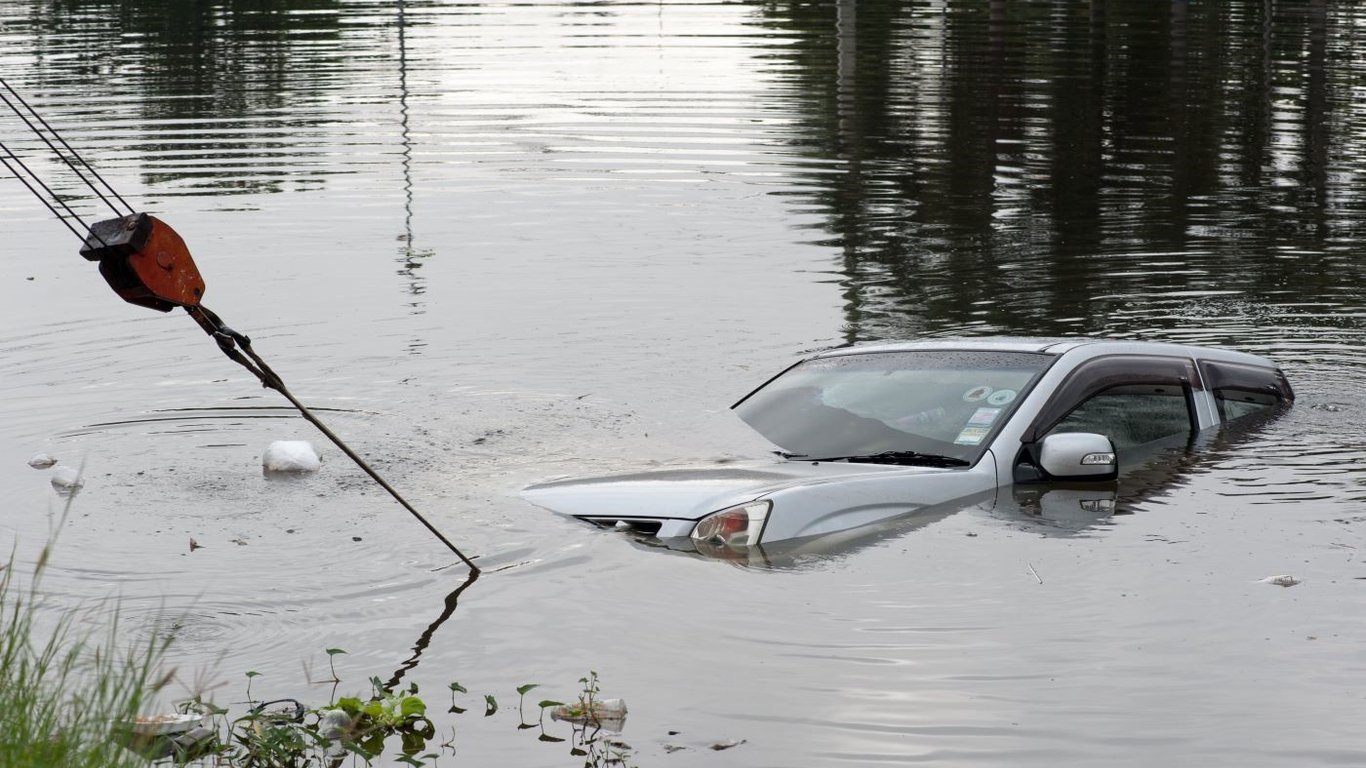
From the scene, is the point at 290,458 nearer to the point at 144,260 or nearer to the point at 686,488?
the point at 686,488

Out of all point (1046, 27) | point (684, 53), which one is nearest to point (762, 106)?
point (684, 53)

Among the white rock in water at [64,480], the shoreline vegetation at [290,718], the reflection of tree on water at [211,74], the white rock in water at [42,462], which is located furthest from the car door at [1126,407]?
the reflection of tree on water at [211,74]

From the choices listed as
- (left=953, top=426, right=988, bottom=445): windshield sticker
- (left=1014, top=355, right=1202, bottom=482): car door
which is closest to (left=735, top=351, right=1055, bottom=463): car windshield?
(left=953, top=426, right=988, bottom=445): windshield sticker

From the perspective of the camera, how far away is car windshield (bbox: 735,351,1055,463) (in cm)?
915

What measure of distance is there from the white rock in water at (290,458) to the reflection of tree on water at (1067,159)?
6257 millimetres

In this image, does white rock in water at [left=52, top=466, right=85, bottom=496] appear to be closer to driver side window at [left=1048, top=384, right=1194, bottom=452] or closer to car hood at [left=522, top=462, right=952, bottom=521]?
car hood at [left=522, top=462, right=952, bottom=521]

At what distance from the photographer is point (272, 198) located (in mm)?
24750

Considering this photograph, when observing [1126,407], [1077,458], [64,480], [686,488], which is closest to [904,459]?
[1077,458]

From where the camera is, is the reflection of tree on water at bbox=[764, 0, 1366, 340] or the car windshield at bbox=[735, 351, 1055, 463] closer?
the car windshield at bbox=[735, 351, 1055, 463]

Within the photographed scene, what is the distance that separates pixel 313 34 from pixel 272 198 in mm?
32364

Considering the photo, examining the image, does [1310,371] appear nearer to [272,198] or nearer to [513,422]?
[513,422]

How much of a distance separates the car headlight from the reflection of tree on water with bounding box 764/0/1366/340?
7.26 m

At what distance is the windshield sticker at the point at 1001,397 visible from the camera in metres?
9.23

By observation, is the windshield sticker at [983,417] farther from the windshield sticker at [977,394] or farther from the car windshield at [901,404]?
the windshield sticker at [977,394]
